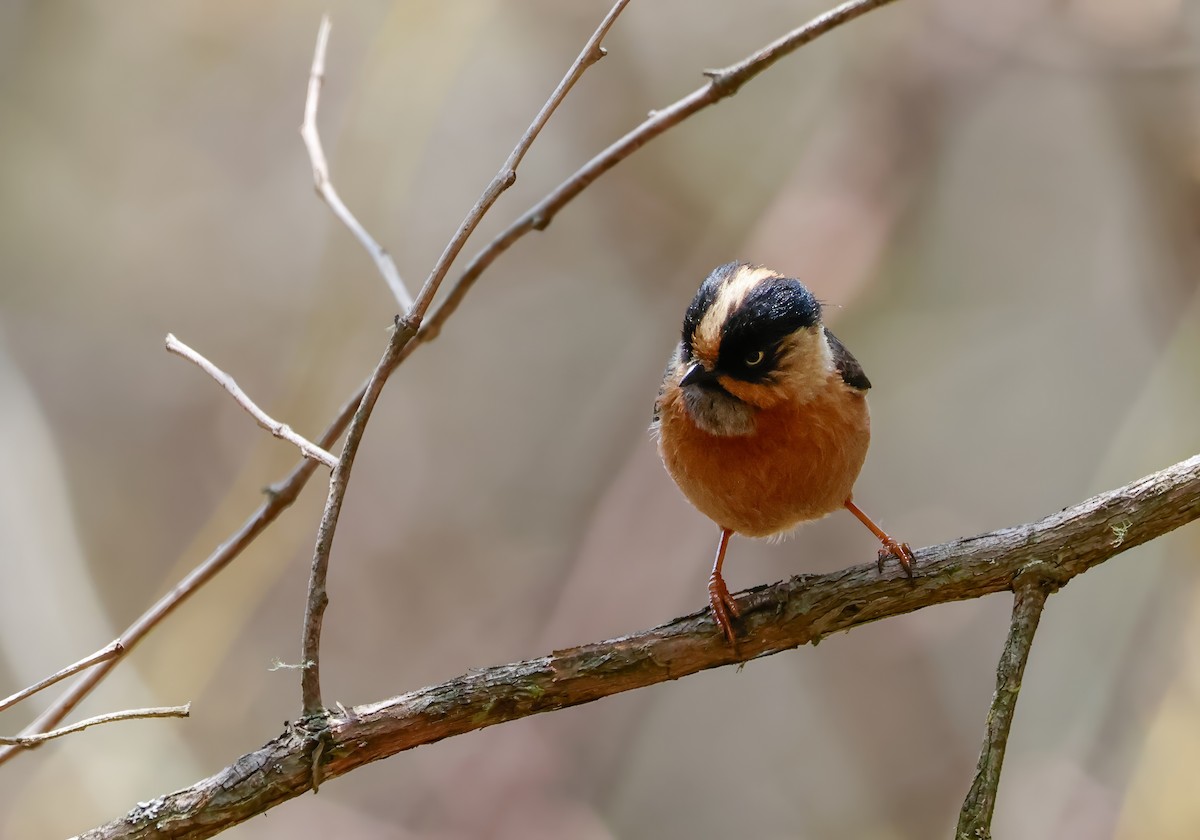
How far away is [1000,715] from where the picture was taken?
1.57 meters

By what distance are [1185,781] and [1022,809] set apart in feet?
2.38

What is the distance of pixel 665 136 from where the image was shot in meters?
4.62

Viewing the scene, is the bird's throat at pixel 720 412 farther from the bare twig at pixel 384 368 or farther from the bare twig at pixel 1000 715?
the bare twig at pixel 384 368

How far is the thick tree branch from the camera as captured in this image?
1.65m

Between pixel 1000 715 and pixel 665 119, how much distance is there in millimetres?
1308

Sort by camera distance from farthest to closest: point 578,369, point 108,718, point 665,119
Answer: point 578,369, point 665,119, point 108,718

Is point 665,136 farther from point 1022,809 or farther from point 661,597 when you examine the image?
point 1022,809

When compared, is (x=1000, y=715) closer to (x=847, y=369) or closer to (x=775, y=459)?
(x=775, y=459)

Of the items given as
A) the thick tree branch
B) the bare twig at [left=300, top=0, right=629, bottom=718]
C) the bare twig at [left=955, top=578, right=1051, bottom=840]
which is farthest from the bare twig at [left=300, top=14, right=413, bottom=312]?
the bare twig at [left=955, top=578, right=1051, bottom=840]

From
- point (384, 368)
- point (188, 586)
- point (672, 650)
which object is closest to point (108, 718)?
point (188, 586)

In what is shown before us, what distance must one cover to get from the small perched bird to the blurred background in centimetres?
174

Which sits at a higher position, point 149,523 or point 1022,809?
point 149,523

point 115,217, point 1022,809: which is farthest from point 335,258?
point 1022,809

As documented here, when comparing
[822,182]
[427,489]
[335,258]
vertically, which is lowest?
[427,489]
